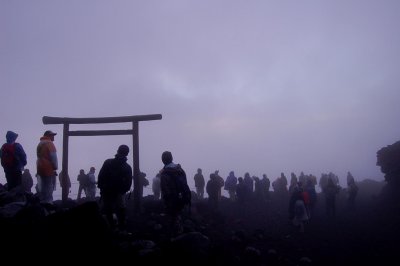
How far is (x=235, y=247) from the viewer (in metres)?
10.9

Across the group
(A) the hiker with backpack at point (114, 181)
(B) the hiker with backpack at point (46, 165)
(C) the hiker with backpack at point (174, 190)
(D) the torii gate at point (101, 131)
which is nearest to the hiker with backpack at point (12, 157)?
(B) the hiker with backpack at point (46, 165)

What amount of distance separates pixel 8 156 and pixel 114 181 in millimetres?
3415

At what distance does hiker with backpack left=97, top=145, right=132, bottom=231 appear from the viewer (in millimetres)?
8578

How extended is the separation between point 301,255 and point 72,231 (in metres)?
Result: 8.13

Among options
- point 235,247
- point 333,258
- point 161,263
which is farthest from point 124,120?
point 333,258

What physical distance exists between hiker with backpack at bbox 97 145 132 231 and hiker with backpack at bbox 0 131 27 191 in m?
2.74

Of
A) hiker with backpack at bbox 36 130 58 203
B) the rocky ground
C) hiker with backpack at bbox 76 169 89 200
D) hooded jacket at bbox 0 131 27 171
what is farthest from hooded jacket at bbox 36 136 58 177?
hiker with backpack at bbox 76 169 89 200

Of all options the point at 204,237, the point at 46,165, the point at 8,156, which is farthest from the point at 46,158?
the point at 204,237

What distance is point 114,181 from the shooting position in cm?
856

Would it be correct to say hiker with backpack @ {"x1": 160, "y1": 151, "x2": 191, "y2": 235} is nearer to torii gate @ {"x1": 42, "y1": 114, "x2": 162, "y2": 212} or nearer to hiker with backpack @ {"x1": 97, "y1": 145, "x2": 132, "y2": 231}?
hiker with backpack @ {"x1": 97, "y1": 145, "x2": 132, "y2": 231}

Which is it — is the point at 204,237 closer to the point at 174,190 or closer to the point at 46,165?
the point at 174,190

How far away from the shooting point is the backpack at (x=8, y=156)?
31.4 feet

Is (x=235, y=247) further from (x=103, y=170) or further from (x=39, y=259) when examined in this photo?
(x=39, y=259)

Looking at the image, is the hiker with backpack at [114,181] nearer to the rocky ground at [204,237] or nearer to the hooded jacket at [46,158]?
the rocky ground at [204,237]
